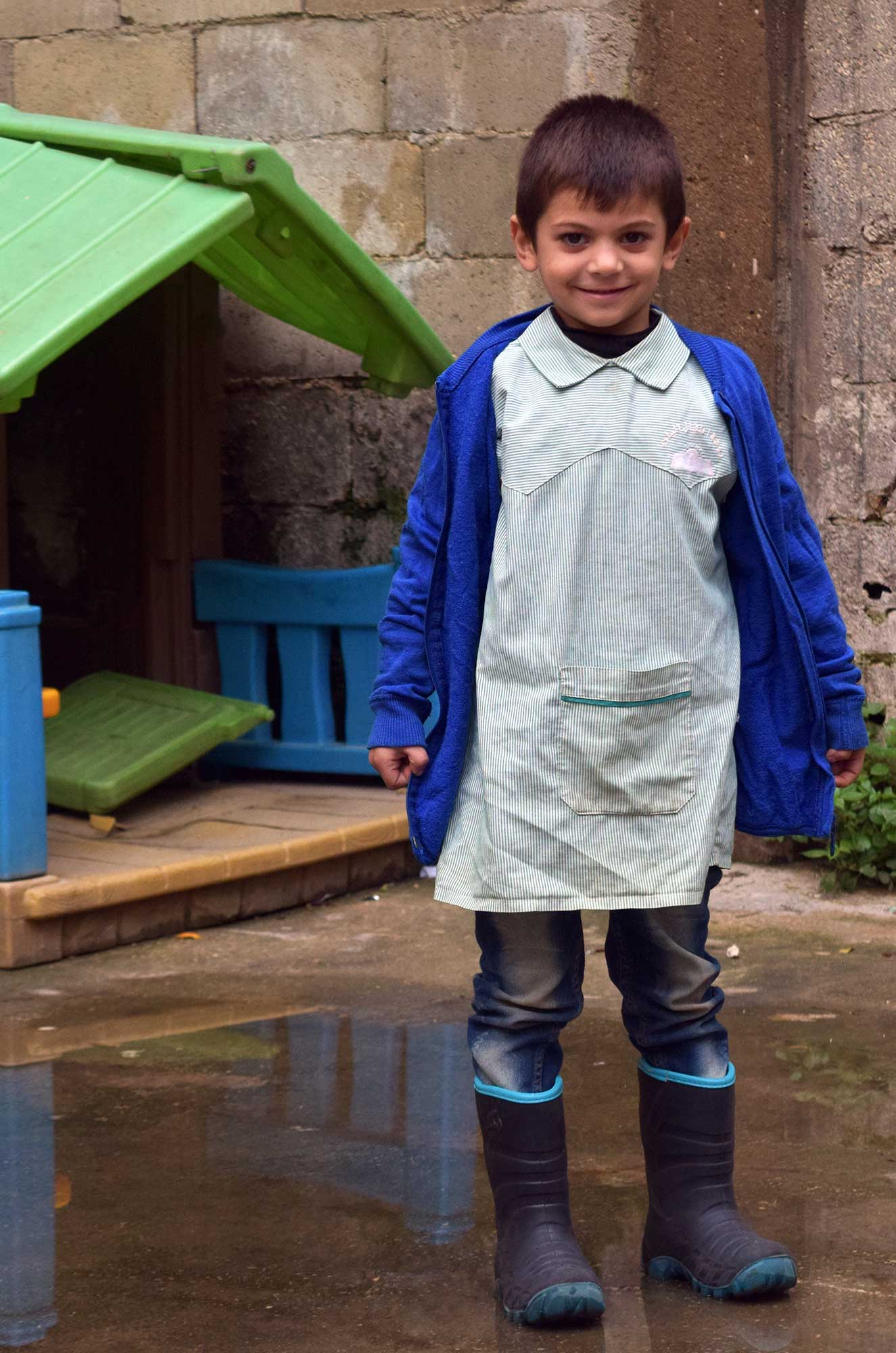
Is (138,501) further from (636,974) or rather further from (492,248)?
(636,974)

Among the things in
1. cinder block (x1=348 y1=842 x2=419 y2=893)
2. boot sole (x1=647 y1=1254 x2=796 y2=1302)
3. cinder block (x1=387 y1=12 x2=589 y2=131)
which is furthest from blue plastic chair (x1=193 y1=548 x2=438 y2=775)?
boot sole (x1=647 y1=1254 x2=796 y2=1302)

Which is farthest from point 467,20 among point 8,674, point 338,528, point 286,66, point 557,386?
point 557,386

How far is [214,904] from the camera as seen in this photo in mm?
4570

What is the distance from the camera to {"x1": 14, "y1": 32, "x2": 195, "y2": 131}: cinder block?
553 cm

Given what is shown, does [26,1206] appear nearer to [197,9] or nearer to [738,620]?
[738,620]

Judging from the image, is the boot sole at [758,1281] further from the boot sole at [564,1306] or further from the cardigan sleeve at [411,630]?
the cardigan sleeve at [411,630]

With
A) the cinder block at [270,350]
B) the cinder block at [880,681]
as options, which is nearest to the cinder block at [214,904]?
the cinder block at [270,350]

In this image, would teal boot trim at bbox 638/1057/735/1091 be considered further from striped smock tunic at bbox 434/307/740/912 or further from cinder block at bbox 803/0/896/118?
cinder block at bbox 803/0/896/118

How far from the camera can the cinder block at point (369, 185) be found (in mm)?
5203

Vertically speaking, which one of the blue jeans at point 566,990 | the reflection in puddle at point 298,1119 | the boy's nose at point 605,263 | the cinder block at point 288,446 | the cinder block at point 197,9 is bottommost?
the reflection in puddle at point 298,1119

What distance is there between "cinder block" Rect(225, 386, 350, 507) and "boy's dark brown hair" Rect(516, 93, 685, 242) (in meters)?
3.02

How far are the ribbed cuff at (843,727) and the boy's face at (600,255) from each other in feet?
2.01

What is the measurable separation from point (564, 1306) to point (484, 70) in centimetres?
375

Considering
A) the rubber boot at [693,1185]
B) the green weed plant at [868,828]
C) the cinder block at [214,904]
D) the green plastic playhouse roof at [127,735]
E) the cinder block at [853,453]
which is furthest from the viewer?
the cinder block at [853,453]
